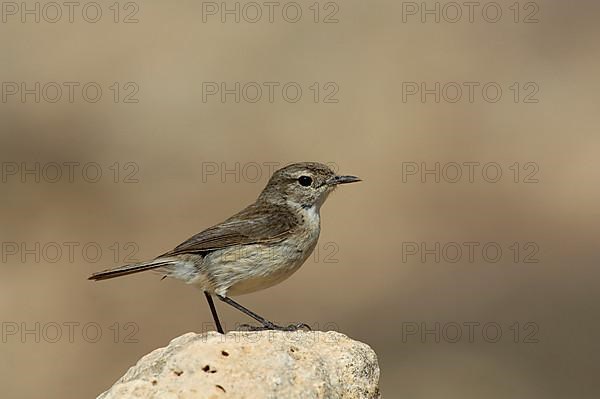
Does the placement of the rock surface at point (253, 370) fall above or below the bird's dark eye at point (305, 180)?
below

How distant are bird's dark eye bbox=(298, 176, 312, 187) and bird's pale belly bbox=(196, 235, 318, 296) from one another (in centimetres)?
75

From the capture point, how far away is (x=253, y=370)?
21.3ft

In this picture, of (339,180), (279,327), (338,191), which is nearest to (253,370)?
(279,327)

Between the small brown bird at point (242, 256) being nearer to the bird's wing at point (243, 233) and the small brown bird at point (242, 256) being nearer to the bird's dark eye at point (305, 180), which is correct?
the bird's wing at point (243, 233)

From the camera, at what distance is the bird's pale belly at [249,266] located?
8953mm

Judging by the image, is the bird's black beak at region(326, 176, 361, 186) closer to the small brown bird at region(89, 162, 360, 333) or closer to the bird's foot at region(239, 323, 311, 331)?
the small brown bird at region(89, 162, 360, 333)

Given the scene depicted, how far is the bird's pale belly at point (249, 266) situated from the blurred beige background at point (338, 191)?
683 cm

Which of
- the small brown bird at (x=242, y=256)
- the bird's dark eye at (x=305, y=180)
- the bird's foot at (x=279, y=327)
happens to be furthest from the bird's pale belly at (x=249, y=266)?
the bird's dark eye at (x=305, y=180)

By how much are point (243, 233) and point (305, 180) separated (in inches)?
31.0

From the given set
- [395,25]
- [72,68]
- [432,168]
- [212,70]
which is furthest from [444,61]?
[72,68]

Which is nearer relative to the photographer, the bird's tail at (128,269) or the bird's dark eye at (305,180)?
the bird's tail at (128,269)

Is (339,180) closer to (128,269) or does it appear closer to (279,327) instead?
(128,269)

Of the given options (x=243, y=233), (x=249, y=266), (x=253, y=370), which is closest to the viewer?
(x=253, y=370)

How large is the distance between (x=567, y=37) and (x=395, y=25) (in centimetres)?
335
